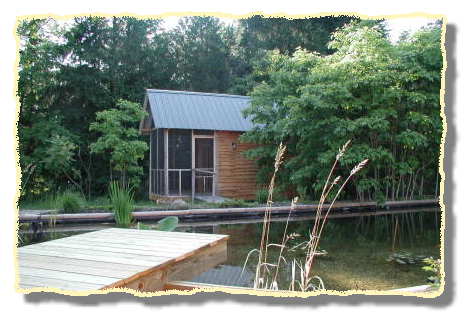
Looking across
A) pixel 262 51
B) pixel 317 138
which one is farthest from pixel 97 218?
pixel 262 51

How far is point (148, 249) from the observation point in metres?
3.39

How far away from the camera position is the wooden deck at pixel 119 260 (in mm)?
2256

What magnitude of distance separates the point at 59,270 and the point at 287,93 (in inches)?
309

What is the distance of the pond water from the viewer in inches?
150

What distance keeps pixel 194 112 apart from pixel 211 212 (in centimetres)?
351

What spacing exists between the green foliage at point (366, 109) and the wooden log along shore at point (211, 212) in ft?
1.14

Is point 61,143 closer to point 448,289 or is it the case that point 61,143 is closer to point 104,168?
point 104,168

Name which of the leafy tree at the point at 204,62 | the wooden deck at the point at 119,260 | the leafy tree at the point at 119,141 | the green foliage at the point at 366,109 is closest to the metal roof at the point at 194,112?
the leafy tree at the point at 119,141

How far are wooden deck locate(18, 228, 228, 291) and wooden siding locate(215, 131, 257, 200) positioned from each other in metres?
6.27

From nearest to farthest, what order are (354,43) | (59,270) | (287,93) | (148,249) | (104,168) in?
(59,270), (148,249), (354,43), (287,93), (104,168)

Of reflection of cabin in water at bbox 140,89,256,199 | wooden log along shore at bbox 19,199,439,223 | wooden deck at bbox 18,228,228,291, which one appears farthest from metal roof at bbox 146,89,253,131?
wooden deck at bbox 18,228,228,291

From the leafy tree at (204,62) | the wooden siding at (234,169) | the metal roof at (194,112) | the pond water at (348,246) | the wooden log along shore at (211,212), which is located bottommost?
the pond water at (348,246)

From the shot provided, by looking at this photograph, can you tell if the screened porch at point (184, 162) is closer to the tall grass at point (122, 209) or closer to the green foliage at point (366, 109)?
the green foliage at point (366, 109)

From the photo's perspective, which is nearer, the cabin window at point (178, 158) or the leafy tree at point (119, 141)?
the leafy tree at point (119, 141)
